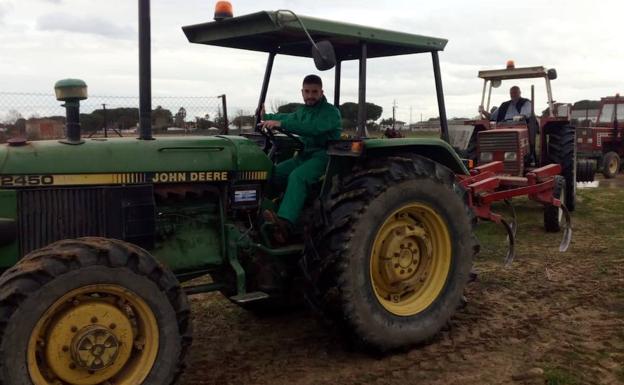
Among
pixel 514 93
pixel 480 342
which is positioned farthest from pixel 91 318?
pixel 514 93

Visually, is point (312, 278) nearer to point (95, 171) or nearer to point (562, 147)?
point (95, 171)

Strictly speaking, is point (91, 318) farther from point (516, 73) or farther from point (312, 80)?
point (516, 73)

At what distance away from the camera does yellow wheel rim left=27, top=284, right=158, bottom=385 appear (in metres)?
3.00

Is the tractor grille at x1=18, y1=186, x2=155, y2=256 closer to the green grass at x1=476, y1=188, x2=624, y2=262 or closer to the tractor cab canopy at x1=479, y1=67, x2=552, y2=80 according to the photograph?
the green grass at x1=476, y1=188, x2=624, y2=262

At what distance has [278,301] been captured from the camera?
4.87m

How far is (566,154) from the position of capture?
33.3ft

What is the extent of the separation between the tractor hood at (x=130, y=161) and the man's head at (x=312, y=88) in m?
0.54

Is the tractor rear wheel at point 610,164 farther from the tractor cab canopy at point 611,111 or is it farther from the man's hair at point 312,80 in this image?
the man's hair at point 312,80

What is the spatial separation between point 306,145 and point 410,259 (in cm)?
111

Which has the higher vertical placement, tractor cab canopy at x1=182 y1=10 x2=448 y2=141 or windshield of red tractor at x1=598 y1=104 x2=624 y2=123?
windshield of red tractor at x1=598 y1=104 x2=624 y2=123

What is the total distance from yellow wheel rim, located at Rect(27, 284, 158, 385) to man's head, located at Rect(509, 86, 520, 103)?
28.8 ft

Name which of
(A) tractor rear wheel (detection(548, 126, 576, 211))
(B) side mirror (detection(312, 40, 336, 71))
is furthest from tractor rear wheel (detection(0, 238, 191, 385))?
(A) tractor rear wheel (detection(548, 126, 576, 211))

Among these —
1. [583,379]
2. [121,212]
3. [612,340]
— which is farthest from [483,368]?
[121,212]

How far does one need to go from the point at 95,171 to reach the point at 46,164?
27 cm
